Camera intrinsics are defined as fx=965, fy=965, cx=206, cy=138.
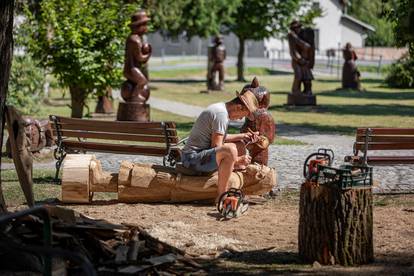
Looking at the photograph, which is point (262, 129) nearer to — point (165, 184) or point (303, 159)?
point (165, 184)

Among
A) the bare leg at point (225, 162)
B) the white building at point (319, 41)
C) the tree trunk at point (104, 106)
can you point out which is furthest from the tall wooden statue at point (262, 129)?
the white building at point (319, 41)

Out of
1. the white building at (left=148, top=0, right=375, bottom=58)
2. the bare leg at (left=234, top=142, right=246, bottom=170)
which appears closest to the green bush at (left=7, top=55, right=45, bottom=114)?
the bare leg at (left=234, top=142, right=246, bottom=170)

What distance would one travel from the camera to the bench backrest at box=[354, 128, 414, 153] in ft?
39.8

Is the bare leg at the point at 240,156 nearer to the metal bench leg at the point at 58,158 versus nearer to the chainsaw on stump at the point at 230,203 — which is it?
the chainsaw on stump at the point at 230,203

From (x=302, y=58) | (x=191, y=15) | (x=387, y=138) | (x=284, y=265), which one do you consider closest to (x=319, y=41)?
(x=191, y=15)

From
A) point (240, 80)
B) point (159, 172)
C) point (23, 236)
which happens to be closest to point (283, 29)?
point (240, 80)

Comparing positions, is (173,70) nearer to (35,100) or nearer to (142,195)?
(35,100)

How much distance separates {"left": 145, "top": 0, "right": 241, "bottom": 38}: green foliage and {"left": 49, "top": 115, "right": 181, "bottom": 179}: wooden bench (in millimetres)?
24970

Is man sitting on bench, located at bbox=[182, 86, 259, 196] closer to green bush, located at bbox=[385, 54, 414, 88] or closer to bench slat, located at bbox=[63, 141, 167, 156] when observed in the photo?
bench slat, located at bbox=[63, 141, 167, 156]

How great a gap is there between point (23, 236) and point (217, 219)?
308 cm

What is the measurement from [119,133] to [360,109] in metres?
17.0

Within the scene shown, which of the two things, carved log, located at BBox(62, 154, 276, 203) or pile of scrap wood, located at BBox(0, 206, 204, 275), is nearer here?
pile of scrap wood, located at BBox(0, 206, 204, 275)

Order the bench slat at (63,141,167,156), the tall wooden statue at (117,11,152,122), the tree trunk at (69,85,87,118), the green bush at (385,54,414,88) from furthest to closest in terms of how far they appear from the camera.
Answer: the green bush at (385,54,414,88) < the tree trunk at (69,85,87,118) < the tall wooden statue at (117,11,152,122) < the bench slat at (63,141,167,156)

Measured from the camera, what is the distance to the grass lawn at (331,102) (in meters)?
23.8
